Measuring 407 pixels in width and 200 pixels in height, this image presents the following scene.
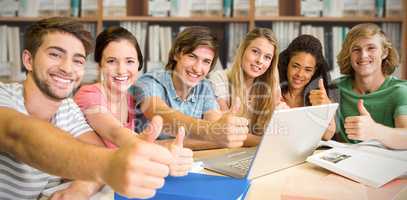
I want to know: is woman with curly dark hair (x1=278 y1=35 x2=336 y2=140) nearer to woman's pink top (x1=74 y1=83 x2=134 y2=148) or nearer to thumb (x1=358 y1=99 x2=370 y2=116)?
thumb (x1=358 y1=99 x2=370 y2=116)

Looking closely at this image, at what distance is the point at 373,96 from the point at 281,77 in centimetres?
36

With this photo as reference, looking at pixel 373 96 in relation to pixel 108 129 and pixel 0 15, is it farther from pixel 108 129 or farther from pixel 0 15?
pixel 0 15

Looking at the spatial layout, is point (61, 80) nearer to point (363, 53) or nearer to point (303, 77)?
point (303, 77)

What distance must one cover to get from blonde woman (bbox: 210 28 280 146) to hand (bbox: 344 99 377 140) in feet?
0.98

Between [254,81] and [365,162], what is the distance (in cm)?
47

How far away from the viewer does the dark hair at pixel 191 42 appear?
131 centimetres

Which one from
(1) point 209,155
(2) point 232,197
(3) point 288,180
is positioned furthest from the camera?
(1) point 209,155

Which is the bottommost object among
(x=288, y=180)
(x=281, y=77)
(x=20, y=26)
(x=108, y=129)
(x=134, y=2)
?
(x=288, y=180)

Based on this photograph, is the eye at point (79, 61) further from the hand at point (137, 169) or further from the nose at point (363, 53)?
the nose at point (363, 53)

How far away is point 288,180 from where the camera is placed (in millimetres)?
1000

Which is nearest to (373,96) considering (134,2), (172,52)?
(172,52)

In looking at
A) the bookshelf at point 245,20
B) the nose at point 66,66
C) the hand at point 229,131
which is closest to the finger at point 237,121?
the hand at point 229,131

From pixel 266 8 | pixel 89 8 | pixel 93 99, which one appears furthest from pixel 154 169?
pixel 266 8

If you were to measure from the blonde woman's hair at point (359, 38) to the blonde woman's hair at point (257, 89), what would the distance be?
266 mm
